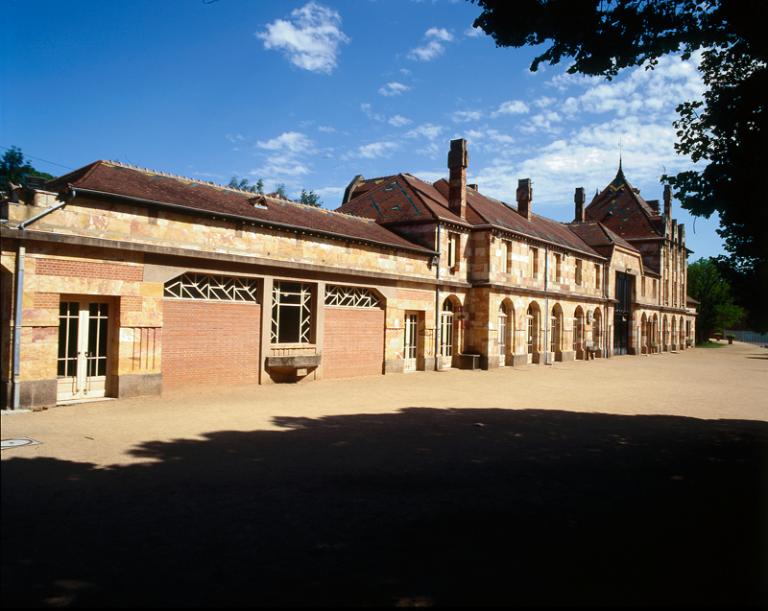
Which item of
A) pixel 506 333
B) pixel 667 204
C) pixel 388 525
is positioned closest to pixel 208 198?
pixel 388 525

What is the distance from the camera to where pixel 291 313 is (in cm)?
1656

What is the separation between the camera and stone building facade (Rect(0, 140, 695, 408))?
37.4 feet

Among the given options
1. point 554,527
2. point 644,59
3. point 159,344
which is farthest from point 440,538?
point 159,344

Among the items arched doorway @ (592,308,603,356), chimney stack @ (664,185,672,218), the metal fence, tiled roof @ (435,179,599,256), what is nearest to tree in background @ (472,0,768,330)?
tiled roof @ (435,179,599,256)

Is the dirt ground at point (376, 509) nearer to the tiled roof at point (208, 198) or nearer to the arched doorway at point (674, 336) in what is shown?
the tiled roof at point (208, 198)

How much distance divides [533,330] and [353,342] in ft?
42.7

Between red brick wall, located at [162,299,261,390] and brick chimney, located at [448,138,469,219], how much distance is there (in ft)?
40.6

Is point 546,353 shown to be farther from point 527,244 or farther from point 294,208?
point 294,208

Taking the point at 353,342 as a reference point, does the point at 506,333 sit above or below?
above

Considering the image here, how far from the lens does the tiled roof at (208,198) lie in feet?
43.3

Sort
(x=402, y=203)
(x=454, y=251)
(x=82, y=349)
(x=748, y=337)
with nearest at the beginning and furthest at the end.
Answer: (x=82, y=349), (x=454, y=251), (x=402, y=203), (x=748, y=337)

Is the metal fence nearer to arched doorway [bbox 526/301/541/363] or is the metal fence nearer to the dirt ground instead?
arched doorway [bbox 526/301/541/363]

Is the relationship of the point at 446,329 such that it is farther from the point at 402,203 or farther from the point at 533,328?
the point at 533,328

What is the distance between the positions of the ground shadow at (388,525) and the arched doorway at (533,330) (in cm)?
1935
